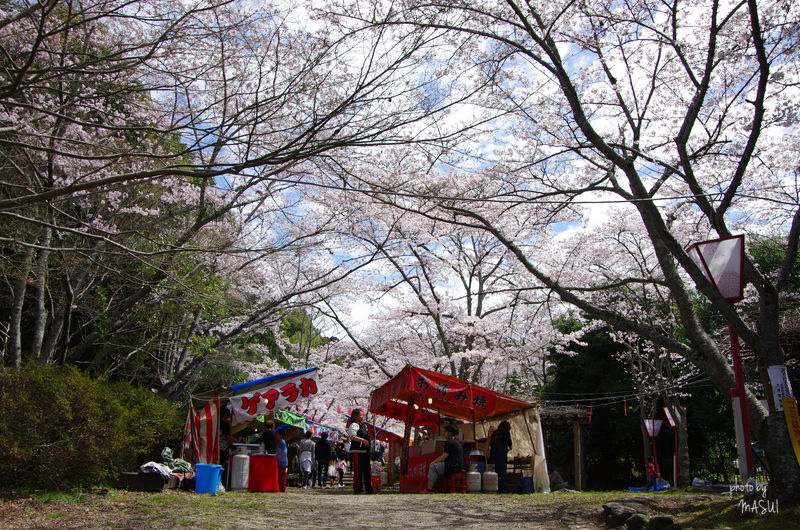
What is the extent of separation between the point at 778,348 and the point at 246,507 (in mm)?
5990

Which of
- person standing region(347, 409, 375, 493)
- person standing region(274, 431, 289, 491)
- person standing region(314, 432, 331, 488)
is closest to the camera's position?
person standing region(347, 409, 375, 493)

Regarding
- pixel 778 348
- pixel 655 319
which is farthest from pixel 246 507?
pixel 655 319

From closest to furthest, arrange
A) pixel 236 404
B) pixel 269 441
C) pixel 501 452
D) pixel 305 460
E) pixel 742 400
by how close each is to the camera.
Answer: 1. pixel 742 400
2. pixel 236 404
3. pixel 501 452
4. pixel 269 441
5. pixel 305 460

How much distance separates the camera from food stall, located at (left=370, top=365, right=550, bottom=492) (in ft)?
34.8

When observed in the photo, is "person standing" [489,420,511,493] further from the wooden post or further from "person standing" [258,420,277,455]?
the wooden post

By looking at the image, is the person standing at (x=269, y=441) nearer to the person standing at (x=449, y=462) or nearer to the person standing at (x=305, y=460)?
the person standing at (x=449, y=462)

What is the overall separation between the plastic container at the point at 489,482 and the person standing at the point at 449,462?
0.70m

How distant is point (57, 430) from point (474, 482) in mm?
6747

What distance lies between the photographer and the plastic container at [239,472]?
9500 millimetres

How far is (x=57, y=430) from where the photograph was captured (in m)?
6.46

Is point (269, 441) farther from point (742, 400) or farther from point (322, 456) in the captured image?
point (742, 400)

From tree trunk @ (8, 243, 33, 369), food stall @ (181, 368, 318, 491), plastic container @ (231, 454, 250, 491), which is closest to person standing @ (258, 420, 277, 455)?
food stall @ (181, 368, 318, 491)

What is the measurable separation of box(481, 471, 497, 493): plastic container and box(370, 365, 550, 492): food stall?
38.6 inches

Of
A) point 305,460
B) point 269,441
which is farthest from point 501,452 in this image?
point 305,460
